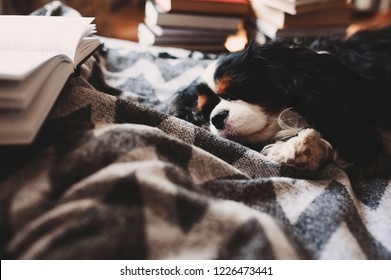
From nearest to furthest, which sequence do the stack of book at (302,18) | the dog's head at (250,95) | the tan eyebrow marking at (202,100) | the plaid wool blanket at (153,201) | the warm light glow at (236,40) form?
1. the plaid wool blanket at (153,201)
2. the dog's head at (250,95)
3. the tan eyebrow marking at (202,100)
4. the stack of book at (302,18)
5. the warm light glow at (236,40)

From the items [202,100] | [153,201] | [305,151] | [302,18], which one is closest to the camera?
[153,201]

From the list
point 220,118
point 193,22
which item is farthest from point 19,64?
point 193,22

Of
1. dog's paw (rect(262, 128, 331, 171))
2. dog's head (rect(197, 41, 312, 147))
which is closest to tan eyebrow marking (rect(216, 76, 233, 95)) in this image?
dog's head (rect(197, 41, 312, 147))

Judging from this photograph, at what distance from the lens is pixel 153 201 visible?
67 centimetres

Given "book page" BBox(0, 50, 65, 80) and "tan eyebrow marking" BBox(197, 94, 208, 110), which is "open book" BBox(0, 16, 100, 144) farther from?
"tan eyebrow marking" BBox(197, 94, 208, 110)

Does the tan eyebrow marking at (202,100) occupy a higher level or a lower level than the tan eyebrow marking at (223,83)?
lower

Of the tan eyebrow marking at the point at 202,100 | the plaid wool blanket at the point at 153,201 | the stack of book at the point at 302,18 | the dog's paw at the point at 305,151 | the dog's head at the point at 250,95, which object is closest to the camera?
the plaid wool blanket at the point at 153,201

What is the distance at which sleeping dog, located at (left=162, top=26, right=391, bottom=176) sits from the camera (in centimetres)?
99

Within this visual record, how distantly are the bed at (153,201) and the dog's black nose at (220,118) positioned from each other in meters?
0.17

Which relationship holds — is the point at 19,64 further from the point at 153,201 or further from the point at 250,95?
the point at 250,95

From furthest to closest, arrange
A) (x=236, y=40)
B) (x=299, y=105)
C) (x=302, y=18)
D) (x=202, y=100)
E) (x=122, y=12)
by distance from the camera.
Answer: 1. (x=122, y=12)
2. (x=236, y=40)
3. (x=302, y=18)
4. (x=202, y=100)
5. (x=299, y=105)

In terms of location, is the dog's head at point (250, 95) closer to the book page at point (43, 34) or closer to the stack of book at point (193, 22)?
the book page at point (43, 34)

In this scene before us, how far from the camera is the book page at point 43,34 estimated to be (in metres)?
0.92

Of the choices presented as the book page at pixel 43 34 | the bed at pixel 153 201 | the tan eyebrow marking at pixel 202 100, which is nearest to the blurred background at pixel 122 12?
the tan eyebrow marking at pixel 202 100
